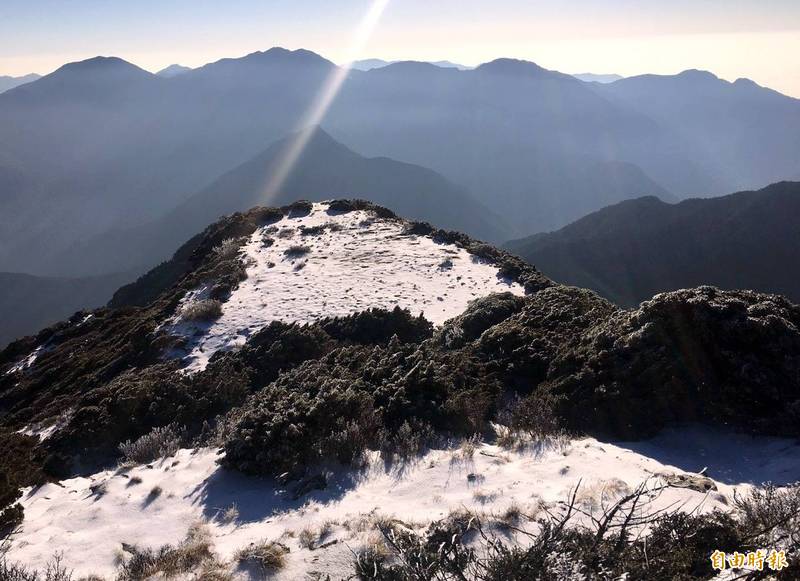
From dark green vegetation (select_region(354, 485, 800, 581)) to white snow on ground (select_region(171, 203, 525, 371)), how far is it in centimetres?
920

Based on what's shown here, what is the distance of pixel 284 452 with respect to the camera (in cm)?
639

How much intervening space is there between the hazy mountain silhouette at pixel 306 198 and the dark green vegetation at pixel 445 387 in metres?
160

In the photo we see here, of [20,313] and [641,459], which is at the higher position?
[641,459]

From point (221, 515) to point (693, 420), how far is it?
20.2 ft

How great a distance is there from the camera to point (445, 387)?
7738 mm

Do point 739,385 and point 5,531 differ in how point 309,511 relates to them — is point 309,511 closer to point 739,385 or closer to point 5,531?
point 5,531

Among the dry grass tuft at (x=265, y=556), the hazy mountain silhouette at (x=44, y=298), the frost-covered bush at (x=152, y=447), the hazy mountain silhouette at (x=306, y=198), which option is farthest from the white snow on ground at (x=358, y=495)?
the hazy mountain silhouette at (x=306, y=198)

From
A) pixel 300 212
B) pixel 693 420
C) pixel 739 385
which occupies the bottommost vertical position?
pixel 693 420

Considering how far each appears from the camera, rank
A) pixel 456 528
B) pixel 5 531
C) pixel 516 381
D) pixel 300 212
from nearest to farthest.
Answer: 1. pixel 456 528
2. pixel 5 531
3. pixel 516 381
4. pixel 300 212

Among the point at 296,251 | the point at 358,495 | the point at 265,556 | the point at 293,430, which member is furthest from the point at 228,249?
the point at 265,556

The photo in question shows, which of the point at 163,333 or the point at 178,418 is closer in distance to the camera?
the point at 178,418

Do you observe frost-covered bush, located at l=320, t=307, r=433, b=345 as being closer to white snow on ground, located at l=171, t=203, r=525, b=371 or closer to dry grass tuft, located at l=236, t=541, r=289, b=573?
white snow on ground, located at l=171, t=203, r=525, b=371

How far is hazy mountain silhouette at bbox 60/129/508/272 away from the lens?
549 ft

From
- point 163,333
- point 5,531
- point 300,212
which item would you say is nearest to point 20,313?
point 300,212
